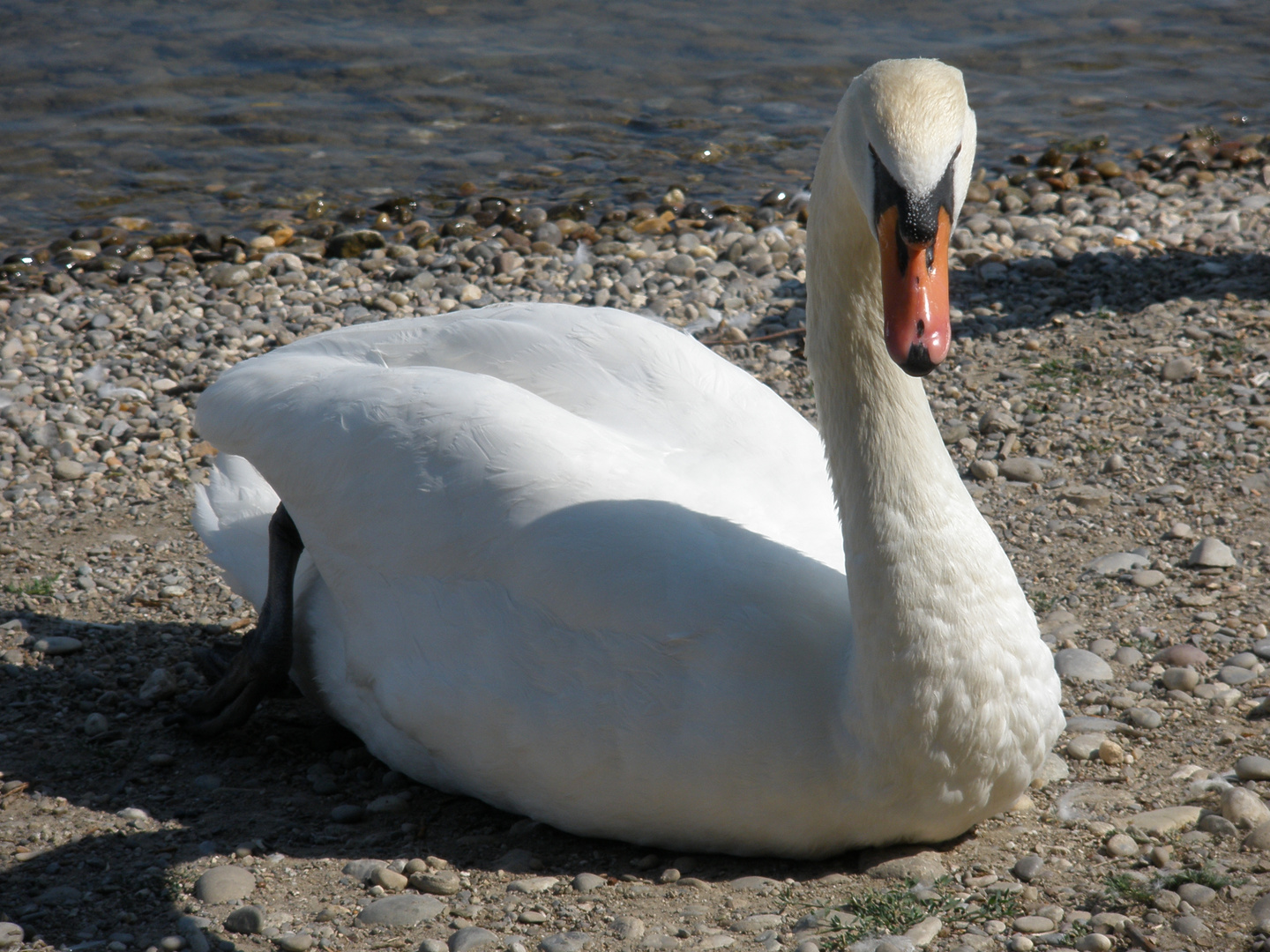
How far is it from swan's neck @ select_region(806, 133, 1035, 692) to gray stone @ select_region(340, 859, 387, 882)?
130 cm

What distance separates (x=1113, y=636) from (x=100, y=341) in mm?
5186

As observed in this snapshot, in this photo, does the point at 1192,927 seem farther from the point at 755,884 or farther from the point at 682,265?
the point at 682,265

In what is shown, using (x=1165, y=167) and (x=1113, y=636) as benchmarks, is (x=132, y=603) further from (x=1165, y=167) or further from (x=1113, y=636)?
(x=1165, y=167)

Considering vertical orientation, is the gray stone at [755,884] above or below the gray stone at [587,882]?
above

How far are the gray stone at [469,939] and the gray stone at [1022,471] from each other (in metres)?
3.10

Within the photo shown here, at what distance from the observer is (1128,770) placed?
3.60 meters

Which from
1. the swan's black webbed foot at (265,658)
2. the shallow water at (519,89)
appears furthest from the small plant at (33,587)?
the shallow water at (519,89)

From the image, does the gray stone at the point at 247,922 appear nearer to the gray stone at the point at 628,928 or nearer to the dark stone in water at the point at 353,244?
the gray stone at the point at 628,928

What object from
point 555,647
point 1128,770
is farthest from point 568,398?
point 1128,770

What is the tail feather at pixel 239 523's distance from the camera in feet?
14.2

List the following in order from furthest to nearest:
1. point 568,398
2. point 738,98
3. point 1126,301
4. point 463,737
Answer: point 738,98 < point 1126,301 < point 568,398 < point 463,737

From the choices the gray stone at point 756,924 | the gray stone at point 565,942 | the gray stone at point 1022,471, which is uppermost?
the gray stone at point 1022,471

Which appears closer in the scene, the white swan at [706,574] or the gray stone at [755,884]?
the white swan at [706,574]

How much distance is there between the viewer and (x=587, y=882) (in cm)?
321
